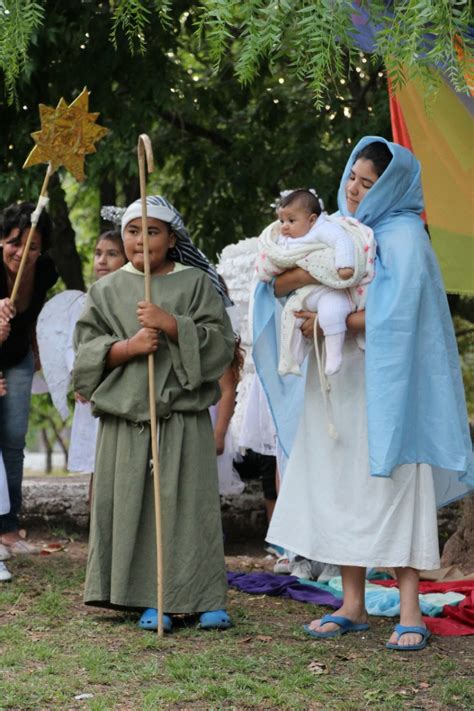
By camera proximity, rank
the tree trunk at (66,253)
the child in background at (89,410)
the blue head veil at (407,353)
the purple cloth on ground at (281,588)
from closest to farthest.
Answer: the blue head veil at (407,353) → the purple cloth on ground at (281,588) → the child in background at (89,410) → the tree trunk at (66,253)

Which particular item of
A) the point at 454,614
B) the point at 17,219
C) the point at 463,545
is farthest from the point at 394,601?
the point at 17,219

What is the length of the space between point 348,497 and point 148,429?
3.04ft

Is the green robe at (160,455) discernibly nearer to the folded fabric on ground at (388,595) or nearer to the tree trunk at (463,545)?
the folded fabric on ground at (388,595)

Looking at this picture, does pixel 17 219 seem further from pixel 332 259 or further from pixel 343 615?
pixel 343 615

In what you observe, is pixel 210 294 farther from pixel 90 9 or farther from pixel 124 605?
pixel 90 9

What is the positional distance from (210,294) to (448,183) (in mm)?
1551

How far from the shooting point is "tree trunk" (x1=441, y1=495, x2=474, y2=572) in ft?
22.5

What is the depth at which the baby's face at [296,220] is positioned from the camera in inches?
196

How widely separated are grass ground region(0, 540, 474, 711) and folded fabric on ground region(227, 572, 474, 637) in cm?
21

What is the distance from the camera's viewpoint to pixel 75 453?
685 centimetres

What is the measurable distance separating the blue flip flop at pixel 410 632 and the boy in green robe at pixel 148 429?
2.49 ft

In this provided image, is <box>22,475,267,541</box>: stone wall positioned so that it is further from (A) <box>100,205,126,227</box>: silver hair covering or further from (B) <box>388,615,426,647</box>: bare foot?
(B) <box>388,615,426,647</box>: bare foot

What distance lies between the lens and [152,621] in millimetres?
5113

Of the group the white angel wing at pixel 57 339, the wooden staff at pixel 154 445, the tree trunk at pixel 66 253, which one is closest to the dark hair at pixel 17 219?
the white angel wing at pixel 57 339
